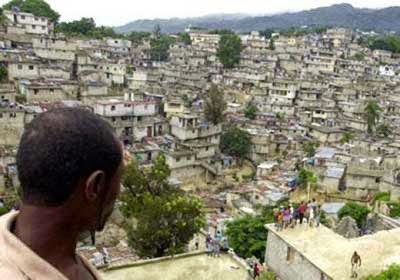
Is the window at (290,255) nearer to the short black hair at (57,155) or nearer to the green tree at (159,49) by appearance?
the short black hair at (57,155)

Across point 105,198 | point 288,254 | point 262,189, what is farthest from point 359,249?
point 262,189

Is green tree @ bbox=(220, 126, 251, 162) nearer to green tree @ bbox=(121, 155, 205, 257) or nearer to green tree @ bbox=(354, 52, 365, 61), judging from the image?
green tree @ bbox=(121, 155, 205, 257)

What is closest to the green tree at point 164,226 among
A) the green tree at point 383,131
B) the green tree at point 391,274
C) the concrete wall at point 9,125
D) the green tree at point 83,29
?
the green tree at point 391,274

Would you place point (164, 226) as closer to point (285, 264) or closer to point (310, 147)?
point (285, 264)

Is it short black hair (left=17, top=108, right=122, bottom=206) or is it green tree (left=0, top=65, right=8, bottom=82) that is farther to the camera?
green tree (left=0, top=65, right=8, bottom=82)

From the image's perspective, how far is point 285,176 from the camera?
34.8 m

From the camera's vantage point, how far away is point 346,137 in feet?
143

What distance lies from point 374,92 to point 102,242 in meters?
46.9

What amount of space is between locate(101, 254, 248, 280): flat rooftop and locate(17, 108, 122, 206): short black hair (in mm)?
11019

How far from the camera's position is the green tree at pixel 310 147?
39.3 m

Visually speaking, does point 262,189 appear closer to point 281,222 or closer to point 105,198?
point 281,222

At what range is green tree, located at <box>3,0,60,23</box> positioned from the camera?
2367 inches

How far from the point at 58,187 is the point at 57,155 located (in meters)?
0.09

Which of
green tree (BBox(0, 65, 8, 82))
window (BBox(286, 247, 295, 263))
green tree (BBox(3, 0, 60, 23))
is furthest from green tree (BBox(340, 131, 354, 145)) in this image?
green tree (BBox(3, 0, 60, 23))
